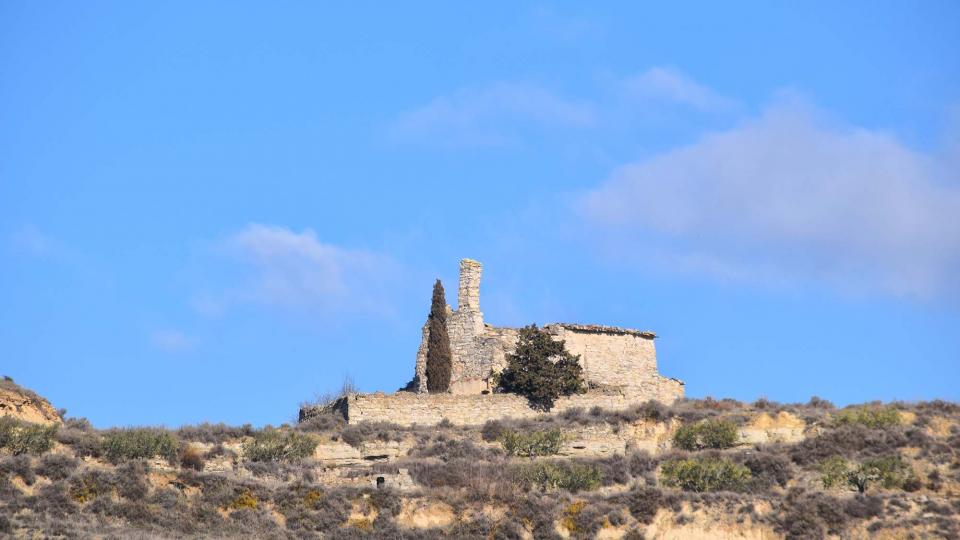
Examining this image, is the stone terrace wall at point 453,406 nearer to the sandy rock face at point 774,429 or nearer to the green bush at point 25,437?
the sandy rock face at point 774,429

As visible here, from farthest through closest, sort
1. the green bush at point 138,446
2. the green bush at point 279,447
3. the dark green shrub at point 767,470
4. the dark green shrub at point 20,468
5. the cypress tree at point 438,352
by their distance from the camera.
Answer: the cypress tree at point 438,352 < the green bush at point 279,447 < the green bush at point 138,446 < the dark green shrub at point 767,470 < the dark green shrub at point 20,468

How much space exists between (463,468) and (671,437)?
816 centimetres

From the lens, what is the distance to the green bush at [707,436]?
60.2 meters

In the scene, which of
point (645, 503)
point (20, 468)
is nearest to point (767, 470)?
point (645, 503)

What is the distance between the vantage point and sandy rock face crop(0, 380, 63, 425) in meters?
60.6

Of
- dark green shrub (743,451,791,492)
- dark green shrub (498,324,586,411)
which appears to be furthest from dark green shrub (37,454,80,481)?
dark green shrub (743,451,791,492)

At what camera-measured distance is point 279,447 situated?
59.4 m

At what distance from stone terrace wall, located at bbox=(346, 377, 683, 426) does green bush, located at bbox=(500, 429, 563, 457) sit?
3.02 m

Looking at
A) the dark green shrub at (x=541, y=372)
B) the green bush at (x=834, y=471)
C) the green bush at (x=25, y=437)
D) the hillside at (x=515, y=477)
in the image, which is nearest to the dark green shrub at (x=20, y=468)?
the hillside at (x=515, y=477)

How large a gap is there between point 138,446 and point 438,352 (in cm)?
1261

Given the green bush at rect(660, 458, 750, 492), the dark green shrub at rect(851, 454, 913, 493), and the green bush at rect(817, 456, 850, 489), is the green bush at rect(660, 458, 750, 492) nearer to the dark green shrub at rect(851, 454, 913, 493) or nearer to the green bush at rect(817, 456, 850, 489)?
the green bush at rect(817, 456, 850, 489)

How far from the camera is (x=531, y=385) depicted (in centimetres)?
6475

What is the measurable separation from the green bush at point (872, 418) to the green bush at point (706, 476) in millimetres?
5394

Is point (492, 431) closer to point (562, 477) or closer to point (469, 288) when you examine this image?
point (562, 477)
